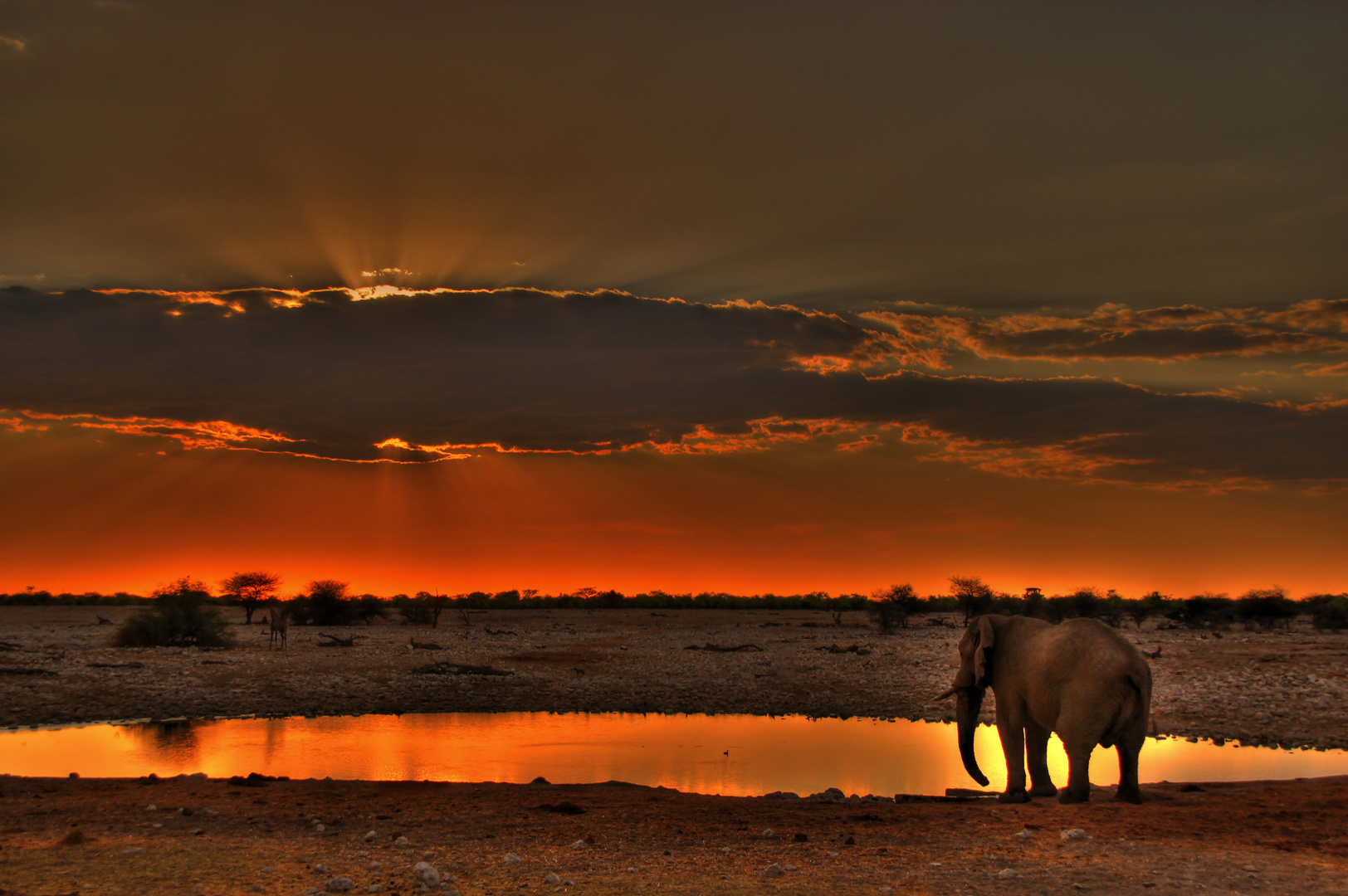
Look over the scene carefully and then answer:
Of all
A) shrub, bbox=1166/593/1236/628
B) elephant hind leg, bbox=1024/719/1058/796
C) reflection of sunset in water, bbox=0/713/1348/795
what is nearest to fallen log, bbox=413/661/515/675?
reflection of sunset in water, bbox=0/713/1348/795

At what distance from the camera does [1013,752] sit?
1394 cm

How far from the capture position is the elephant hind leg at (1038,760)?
13.9 meters

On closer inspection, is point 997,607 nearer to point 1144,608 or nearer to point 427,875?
point 1144,608

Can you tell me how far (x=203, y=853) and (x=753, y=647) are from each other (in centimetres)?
3982

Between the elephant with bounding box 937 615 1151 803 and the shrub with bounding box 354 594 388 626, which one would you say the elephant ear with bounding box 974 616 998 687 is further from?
the shrub with bounding box 354 594 388 626

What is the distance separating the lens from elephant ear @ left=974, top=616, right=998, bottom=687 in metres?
15.0

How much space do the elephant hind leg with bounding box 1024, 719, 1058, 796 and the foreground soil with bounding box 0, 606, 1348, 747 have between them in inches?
402

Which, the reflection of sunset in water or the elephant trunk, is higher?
the elephant trunk

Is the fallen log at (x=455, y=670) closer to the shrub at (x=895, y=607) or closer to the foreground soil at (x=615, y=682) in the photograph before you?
the foreground soil at (x=615, y=682)

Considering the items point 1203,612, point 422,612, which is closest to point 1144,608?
point 1203,612

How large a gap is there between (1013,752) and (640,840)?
261 inches

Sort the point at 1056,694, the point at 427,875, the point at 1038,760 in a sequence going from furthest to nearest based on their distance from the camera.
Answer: the point at 1038,760
the point at 1056,694
the point at 427,875

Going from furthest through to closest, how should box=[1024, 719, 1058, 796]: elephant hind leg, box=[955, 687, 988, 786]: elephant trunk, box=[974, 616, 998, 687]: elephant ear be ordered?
box=[955, 687, 988, 786]: elephant trunk < box=[974, 616, 998, 687]: elephant ear < box=[1024, 719, 1058, 796]: elephant hind leg

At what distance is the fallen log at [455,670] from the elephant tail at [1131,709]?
2432 centimetres
